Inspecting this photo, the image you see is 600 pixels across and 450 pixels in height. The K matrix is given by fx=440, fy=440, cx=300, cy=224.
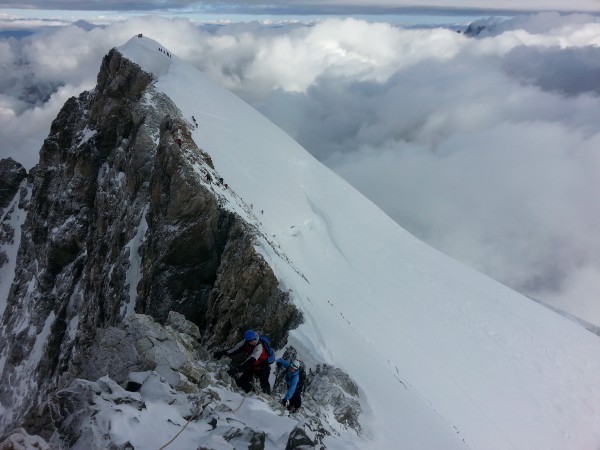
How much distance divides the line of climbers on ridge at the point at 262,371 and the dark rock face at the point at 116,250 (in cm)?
382

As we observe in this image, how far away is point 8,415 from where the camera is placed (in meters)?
33.7

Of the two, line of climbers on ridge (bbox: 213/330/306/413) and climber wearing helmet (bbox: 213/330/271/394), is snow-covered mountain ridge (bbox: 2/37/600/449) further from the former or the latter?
climber wearing helmet (bbox: 213/330/271/394)

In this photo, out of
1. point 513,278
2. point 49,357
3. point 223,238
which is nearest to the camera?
point 223,238

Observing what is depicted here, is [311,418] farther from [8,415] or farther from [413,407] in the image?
[8,415]

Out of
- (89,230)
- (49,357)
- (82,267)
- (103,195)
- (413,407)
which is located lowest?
(49,357)

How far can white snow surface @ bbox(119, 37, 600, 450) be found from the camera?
56.9 ft

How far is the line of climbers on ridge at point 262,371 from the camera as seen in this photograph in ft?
39.0

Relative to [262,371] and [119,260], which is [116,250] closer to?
[119,260]

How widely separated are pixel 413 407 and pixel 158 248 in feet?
45.2

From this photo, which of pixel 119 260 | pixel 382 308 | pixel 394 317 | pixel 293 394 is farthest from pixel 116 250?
pixel 293 394

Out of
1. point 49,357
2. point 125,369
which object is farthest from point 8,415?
point 125,369

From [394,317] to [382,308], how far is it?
87 centimetres

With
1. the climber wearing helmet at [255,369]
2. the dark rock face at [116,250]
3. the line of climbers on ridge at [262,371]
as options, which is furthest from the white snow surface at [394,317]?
the climber wearing helmet at [255,369]

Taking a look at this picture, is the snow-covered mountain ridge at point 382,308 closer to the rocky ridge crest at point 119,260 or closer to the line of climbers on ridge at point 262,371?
the rocky ridge crest at point 119,260
